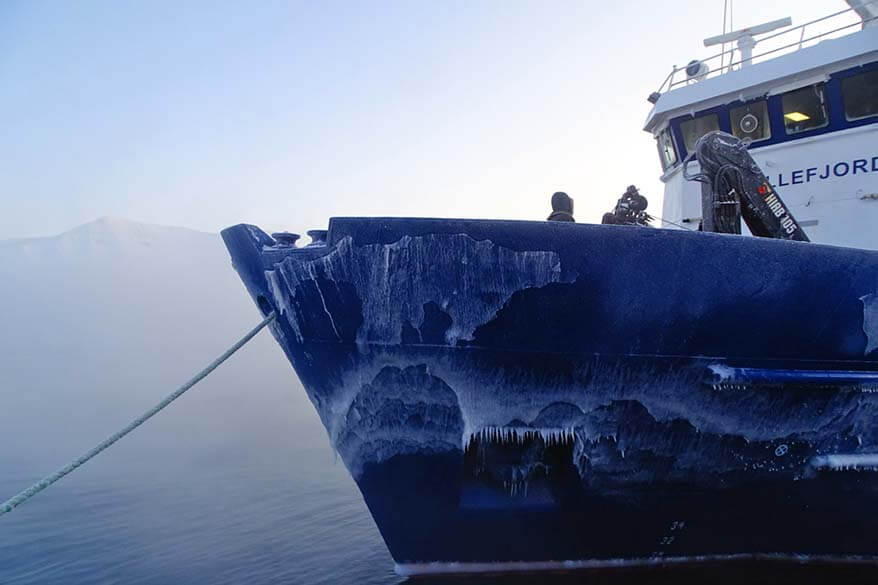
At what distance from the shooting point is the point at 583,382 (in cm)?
335

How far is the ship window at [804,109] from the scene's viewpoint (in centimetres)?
569

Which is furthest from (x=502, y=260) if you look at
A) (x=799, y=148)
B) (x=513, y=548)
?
(x=799, y=148)

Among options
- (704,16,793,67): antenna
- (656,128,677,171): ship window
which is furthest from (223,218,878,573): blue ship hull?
(704,16,793,67): antenna

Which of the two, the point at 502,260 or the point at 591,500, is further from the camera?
the point at 591,500

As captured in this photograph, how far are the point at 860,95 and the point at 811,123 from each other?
0.44m

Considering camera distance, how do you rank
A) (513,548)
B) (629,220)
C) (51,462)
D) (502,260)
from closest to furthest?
(502,260) → (513,548) → (629,220) → (51,462)

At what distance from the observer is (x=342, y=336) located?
3.42m

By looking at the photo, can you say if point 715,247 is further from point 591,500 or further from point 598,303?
point 591,500

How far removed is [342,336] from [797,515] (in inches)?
127

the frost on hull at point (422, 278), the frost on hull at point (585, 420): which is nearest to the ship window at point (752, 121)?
the frost on hull at point (585, 420)

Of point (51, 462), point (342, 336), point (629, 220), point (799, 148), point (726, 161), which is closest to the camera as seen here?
point (342, 336)

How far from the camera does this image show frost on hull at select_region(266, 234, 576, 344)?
10.5 ft

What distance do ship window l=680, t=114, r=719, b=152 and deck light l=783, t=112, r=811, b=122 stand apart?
0.69 metres

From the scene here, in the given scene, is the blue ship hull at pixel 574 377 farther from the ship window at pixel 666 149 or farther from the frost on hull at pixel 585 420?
the ship window at pixel 666 149
